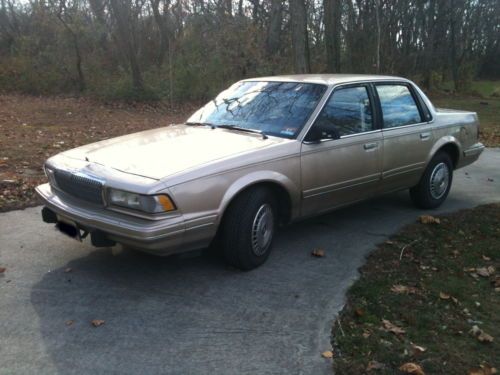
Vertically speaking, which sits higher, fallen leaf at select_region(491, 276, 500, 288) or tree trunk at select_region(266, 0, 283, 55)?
tree trunk at select_region(266, 0, 283, 55)

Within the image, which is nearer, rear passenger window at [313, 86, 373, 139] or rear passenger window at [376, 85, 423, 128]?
rear passenger window at [313, 86, 373, 139]

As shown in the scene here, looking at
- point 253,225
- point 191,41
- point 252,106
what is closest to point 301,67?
point 191,41

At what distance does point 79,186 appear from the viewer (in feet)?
13.8

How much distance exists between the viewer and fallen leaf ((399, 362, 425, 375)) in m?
3.17

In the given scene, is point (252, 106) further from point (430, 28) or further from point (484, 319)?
point (430, 28)

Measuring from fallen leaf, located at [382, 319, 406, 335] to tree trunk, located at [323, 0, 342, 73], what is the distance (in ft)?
51.6

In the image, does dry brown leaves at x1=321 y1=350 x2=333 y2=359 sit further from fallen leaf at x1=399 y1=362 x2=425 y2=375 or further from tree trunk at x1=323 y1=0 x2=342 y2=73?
tree trunk at x1=323 y1=0 x2=342 y2=73

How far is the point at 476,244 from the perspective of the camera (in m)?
5.30

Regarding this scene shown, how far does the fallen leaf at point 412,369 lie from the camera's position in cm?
317

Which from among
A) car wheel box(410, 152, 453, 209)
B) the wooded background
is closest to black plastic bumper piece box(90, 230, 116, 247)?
car wheel box(410, 152, 453, 209)

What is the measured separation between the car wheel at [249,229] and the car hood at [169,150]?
0.39 m

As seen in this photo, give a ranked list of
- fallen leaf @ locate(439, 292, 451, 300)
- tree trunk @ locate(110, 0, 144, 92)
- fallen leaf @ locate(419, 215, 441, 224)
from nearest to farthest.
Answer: fallen leaf @ locate(439, 292, 451, 300) < fallen leaf @ locate(419, 215, 441, 224) < tree trunk @ locate(110, 0, 144, 92)

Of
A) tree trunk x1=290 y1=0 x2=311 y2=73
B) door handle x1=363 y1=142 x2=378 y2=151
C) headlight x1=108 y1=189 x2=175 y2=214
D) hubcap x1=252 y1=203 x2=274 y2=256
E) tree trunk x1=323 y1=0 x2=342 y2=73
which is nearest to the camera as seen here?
headlight x1=108 y1=189 x2=175 y2=214

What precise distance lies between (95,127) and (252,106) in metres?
7.77
